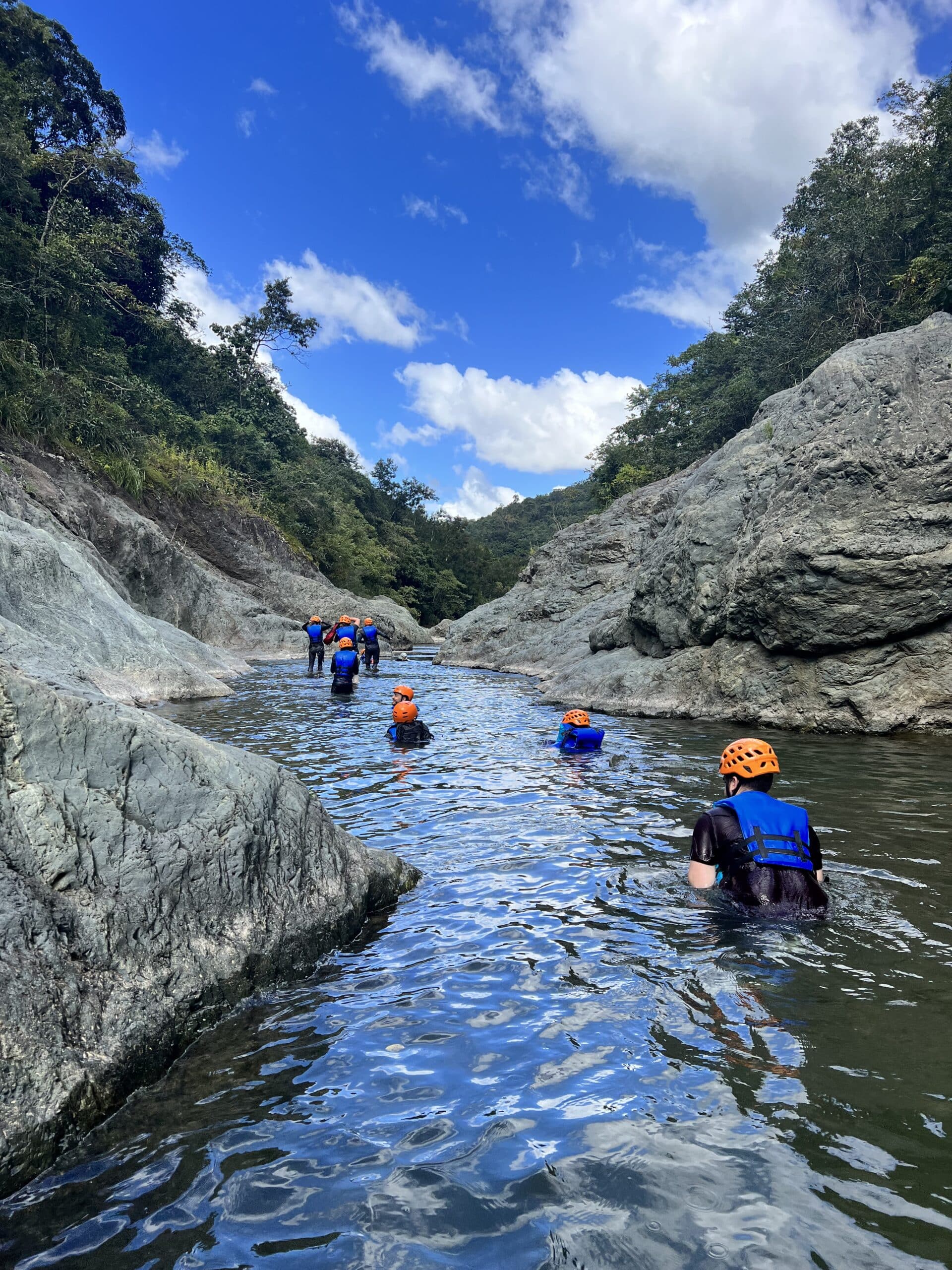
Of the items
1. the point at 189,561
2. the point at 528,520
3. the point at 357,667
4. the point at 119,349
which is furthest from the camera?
the point at 528,520

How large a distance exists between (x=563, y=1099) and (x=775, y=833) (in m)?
2.58

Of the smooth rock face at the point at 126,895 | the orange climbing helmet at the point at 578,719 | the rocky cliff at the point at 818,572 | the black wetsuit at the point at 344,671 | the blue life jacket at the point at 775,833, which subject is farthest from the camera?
the black wetsuit at the point at 344,671

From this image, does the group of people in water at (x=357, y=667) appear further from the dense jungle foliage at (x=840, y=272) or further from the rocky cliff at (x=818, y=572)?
the dense jungle foliage at (x=840, y=272)

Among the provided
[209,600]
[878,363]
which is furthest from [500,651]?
[878,363]

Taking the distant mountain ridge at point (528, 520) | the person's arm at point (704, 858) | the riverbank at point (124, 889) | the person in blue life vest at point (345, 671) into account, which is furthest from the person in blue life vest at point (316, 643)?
the distant mountain ridge at point (528, 520)

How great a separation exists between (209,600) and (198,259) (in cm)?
2618

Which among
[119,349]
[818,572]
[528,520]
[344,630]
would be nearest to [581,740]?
[818,572]

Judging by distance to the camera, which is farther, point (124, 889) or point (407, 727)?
point (407, 727)

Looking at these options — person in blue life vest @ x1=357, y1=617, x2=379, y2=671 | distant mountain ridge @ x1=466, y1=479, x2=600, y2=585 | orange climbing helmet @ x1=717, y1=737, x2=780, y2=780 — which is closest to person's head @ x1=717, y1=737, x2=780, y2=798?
orange climbing helmet @ x1=717, y1=737, x2=780, y2=780

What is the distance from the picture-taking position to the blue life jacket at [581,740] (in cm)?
1144

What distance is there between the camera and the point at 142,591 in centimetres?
2577

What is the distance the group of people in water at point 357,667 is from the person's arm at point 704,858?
712cm

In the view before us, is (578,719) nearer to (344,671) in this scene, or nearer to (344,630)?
(344,671)

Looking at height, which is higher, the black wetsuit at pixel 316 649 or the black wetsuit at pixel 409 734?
the black wetsuit at pixel 316 649
